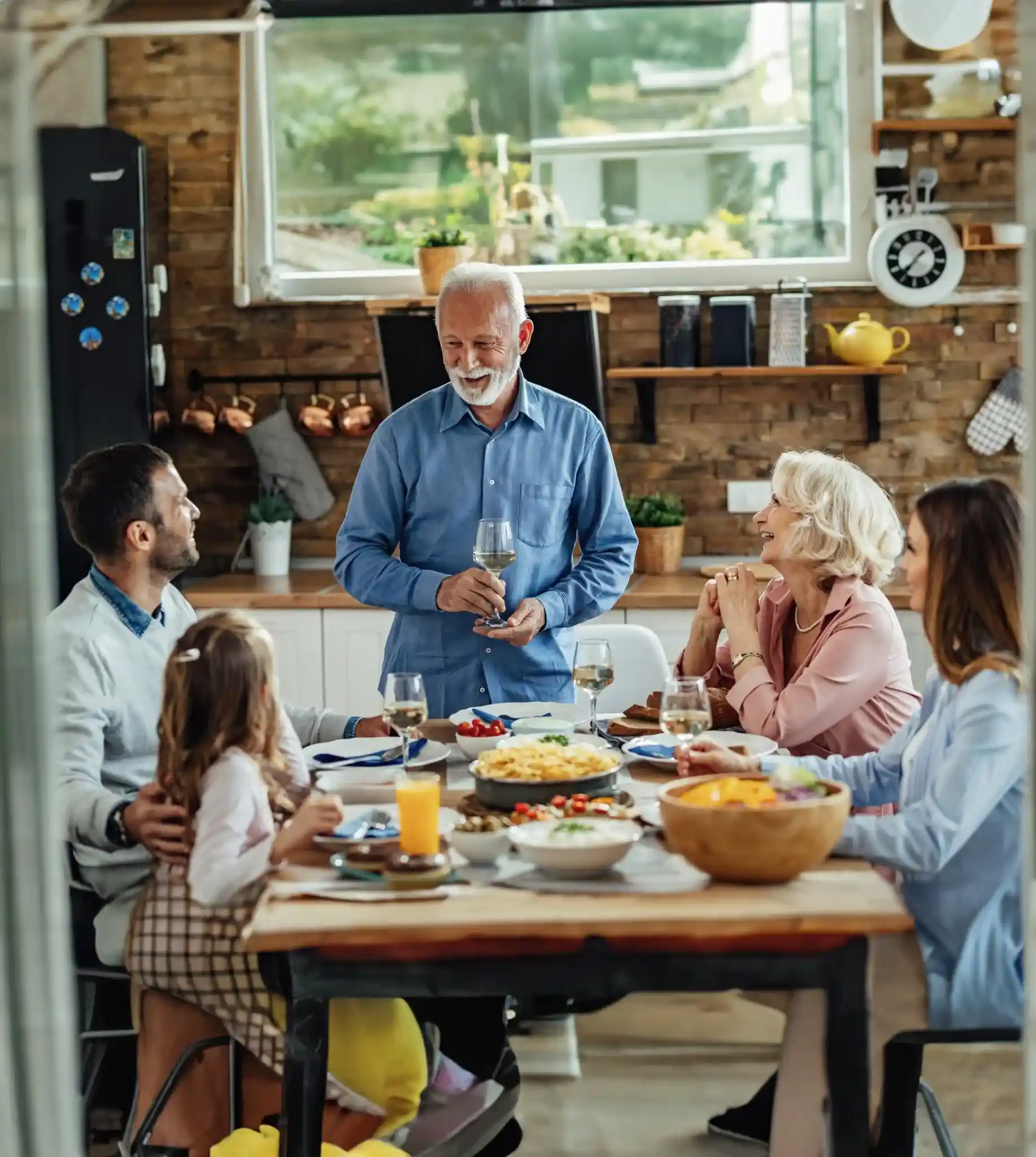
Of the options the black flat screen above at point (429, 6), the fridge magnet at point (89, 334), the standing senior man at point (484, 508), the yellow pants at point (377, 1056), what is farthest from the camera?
the fridge magnet at point (89, 334)

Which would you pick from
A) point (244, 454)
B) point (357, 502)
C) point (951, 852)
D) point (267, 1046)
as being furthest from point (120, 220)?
point (951, 852)

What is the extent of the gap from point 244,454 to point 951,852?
3.56m

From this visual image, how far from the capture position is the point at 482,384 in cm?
304

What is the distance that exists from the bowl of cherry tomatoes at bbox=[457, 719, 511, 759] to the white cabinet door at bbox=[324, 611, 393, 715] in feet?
6.20

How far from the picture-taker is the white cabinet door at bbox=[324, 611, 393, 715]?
4.44 metres

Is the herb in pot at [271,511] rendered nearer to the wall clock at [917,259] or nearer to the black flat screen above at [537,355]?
the black flat screen above at [537,355]

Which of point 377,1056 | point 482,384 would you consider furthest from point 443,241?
point 377,1056

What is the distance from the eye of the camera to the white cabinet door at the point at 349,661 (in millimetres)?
4441

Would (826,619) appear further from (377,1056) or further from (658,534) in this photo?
(658,534)

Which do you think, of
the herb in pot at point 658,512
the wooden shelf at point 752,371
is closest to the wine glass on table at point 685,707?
the herb in pot at point 658,512

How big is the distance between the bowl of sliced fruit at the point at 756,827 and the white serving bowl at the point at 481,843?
0.70 feet

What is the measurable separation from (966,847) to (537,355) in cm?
288

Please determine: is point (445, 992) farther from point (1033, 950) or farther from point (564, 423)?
point (564, 423)

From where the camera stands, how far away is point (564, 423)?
3.19 m
